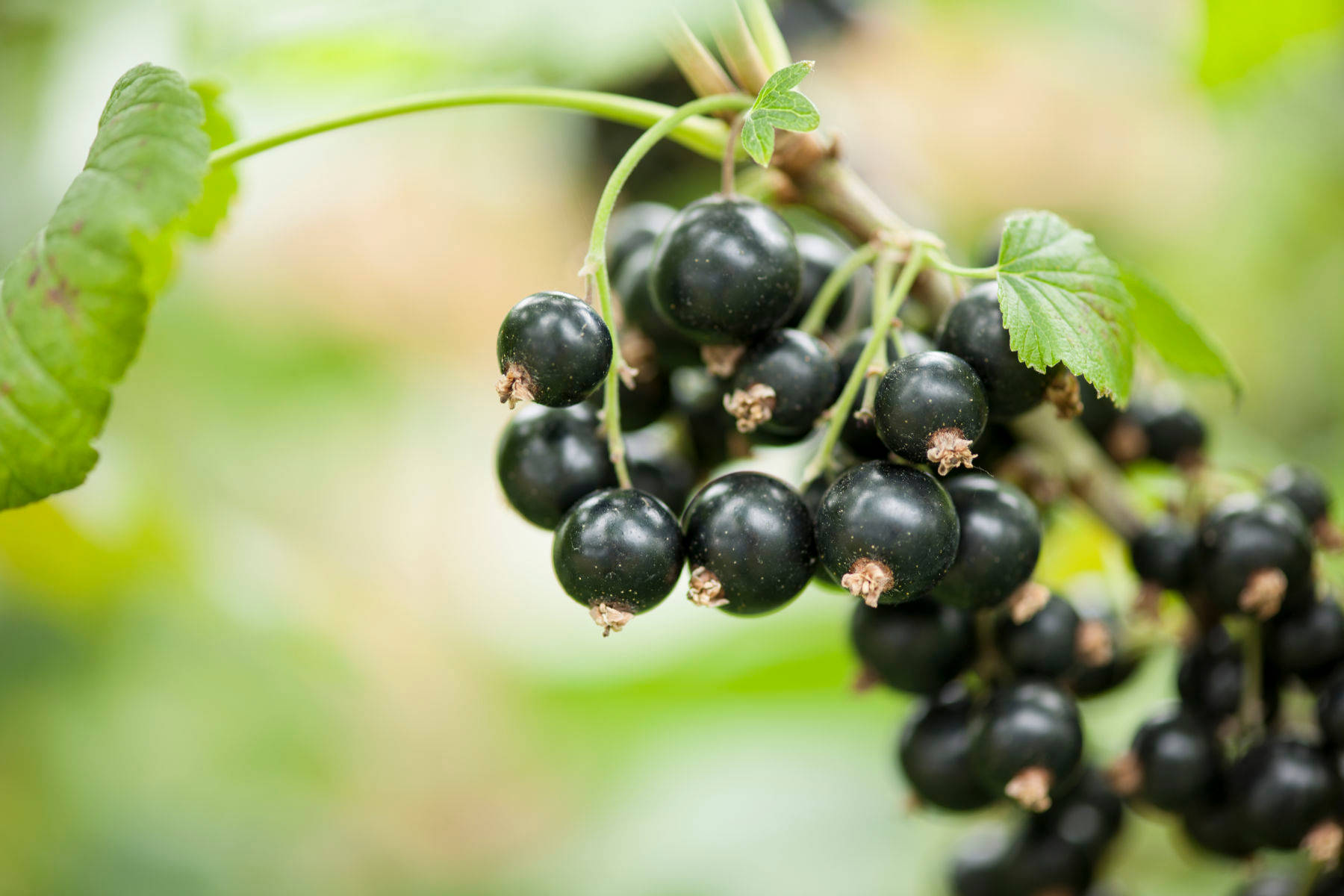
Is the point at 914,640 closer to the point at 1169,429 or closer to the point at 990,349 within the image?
the point at 990,349

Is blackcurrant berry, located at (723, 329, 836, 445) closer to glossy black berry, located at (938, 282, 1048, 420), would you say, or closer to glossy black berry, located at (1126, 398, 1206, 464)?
glossy black berry, located at (938, 282, 1048, 420)

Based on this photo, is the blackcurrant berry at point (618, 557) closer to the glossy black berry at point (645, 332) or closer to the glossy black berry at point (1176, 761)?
the glossy black berry at point (645, 332)

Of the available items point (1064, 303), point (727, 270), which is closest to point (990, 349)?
point (1064, 303)

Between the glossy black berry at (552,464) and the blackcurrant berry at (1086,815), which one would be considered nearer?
the glossy black berry at (552,464)

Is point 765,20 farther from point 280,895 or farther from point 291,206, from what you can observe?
point 291,206

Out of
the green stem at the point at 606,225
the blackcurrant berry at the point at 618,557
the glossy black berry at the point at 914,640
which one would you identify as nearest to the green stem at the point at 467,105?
the green stem at the point at 606,225

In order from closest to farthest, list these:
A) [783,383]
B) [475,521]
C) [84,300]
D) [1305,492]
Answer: [84,300] < [783,383] < [1305,492] < [475,521]
